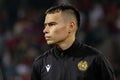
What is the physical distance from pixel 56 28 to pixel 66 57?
0.32 meters

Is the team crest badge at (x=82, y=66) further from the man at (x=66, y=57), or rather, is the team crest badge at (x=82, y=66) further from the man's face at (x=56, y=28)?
the man's face at (x=56, y=28)

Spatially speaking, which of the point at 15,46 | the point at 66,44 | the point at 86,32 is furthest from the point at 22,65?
the point at 66,44

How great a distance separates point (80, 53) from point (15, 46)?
21.1ft

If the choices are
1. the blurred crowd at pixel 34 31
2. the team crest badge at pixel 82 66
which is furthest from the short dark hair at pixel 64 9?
the blurred crowd at pixel 34 31

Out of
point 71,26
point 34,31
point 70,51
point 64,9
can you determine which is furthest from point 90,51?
point 34,31

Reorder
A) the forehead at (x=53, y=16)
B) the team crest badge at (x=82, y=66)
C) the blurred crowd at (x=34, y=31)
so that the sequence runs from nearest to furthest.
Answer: the team crest badge at (x=82, y=66)
the forehead at (x=53, y=16)
the blurred crowd at (x=34, y=31)

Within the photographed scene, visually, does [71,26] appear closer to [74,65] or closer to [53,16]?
[53,16]

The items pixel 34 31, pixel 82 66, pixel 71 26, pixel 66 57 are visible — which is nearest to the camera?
pixel 82 66

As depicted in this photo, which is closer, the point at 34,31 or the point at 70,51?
the point at 70,51

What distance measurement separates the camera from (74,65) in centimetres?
510

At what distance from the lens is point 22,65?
35.6 feet

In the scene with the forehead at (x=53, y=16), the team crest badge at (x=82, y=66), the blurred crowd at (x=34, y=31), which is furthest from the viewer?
the blurred crowd at (x=34, y=31)

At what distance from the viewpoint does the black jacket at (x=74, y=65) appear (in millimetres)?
5051

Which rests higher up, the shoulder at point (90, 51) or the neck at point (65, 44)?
the neck at point (65, 44)
